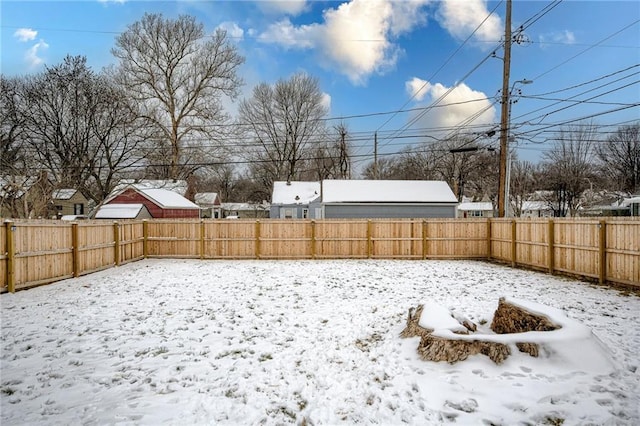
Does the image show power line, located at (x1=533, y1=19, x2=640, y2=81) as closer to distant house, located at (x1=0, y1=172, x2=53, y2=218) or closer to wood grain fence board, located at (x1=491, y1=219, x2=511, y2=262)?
wood grain fence board, located at (x1=491, y1=219, x2=511, y2=262)

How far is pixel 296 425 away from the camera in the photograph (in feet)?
8.99

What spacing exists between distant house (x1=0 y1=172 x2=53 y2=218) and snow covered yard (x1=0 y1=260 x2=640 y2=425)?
9276 mm

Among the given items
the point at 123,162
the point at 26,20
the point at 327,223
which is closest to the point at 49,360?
the point at 327,223

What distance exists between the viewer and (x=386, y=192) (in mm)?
21359

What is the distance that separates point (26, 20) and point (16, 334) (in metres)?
10.8

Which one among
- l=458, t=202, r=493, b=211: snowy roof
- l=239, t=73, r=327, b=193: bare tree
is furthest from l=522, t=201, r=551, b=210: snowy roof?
l=239, t=73, r=327, b=193: bare tree

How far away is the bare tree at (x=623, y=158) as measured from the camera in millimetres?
31516

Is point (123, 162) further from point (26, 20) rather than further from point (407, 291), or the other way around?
point (407, 291)

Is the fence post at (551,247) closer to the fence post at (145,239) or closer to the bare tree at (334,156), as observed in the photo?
the fence post at (145,239)

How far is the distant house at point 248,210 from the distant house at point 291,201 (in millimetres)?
15483

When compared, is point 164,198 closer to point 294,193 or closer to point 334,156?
point 294,193

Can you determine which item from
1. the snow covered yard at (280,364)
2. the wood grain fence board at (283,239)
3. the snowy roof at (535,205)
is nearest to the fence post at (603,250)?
the snow covered yard at (280,364)

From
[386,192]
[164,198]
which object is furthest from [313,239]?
[164,198]

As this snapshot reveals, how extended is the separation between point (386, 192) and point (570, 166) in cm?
2065
